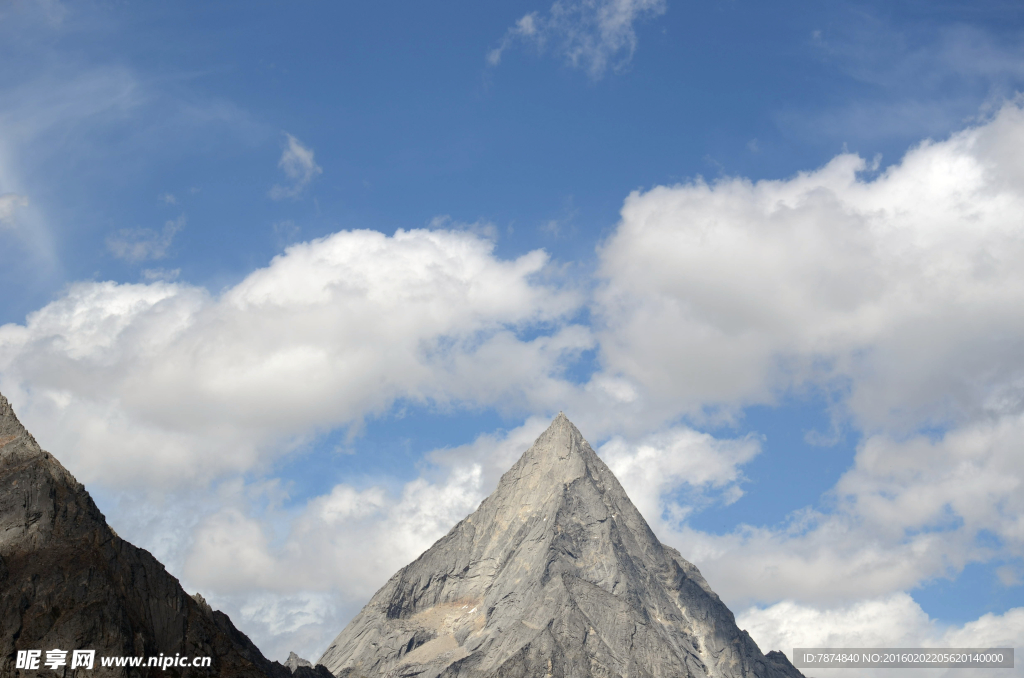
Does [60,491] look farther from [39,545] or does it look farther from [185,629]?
[185,629]

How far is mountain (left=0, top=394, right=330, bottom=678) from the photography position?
354 feet

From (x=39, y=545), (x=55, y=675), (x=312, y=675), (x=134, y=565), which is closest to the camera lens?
(x=55, y=675)

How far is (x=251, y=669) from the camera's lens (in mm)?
123312

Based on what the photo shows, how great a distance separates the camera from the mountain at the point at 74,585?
108 m

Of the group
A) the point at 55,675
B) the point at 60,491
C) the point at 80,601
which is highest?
→ the point at 60,491

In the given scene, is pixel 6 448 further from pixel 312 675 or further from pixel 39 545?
pixel 312 675

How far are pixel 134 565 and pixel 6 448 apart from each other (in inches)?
770

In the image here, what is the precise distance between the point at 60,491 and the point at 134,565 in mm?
11909

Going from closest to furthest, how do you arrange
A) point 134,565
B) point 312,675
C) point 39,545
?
1. point 39,545
2. point 134,565
3. point 312,675

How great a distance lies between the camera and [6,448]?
388 ft

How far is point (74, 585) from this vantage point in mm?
111312

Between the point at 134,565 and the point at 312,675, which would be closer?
the point at 134,565

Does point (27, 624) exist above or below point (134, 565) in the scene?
below

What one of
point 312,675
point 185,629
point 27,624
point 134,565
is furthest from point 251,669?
point 312,675
